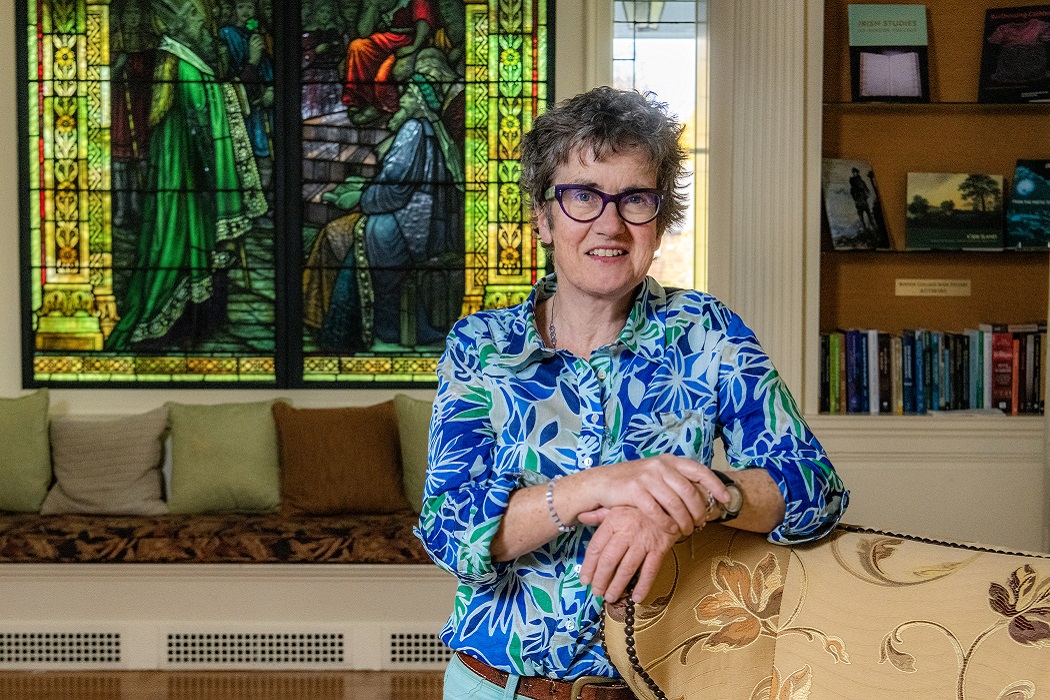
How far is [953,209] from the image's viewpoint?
382 centimetres

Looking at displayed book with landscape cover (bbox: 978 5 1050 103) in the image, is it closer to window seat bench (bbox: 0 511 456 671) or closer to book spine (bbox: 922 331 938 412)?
book spine (bbox: 922 331 938 412)

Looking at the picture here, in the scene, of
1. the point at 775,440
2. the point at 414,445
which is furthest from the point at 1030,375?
the point at 775,440

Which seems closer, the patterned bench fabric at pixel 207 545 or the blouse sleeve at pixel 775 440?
the blouse sleeve at pixel 775 440

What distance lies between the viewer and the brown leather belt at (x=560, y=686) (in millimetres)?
1250

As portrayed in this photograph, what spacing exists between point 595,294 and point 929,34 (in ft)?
9.87

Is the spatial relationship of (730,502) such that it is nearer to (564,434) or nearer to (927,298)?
(564,434)

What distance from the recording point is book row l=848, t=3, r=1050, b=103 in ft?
12.3

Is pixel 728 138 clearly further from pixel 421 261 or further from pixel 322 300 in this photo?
pixel 322 300

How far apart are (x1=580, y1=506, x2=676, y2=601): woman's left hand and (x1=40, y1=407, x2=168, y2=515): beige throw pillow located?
11.0 feet

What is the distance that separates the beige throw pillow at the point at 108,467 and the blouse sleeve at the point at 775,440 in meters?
3.31

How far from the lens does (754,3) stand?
3.72 meters

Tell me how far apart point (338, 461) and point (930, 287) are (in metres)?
2.27

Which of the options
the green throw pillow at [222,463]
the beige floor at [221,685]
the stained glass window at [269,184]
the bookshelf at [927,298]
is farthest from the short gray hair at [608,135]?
the stained glass window at [269,184]

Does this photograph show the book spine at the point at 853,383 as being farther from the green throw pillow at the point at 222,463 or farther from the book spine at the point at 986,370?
the green throw pillow at the point at 222,463
